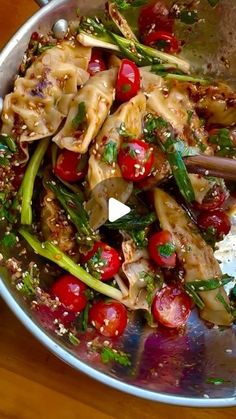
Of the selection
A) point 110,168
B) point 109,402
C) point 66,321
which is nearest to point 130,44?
point 110,168

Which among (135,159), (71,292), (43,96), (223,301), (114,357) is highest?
(43,96)

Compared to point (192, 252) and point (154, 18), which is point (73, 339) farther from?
point (154, 18)

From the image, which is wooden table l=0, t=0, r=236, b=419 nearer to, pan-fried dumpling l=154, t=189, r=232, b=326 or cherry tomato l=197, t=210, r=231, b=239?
pan-fried dumpling l=154, t=189, r=232, b=326

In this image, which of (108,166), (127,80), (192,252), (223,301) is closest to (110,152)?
(108,166)

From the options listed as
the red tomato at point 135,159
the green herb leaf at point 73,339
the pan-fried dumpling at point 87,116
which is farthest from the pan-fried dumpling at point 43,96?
the green herb leaf at point 73,339

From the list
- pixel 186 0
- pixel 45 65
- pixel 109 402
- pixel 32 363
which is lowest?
pixel 109 402

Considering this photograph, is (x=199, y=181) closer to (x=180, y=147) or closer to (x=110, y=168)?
(x=180, y=147)

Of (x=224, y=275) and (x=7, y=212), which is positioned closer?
(x=7, y=212)
